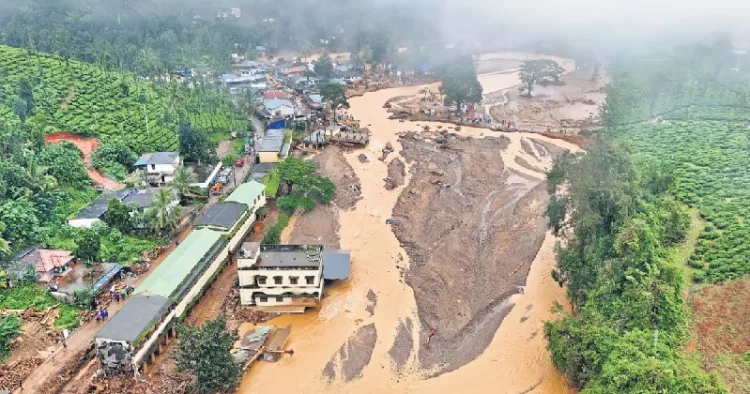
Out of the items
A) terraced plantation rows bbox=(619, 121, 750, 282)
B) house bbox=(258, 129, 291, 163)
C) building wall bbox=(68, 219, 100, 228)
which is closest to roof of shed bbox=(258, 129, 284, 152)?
house bbox=(258, 129, 291, 163)

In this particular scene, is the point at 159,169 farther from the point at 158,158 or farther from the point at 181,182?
the point at 181,182

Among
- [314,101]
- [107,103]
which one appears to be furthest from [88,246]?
[314,101]

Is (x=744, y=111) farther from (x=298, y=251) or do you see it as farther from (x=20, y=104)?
(x=20, y=104)

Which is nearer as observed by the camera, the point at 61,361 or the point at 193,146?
the point at 61,361

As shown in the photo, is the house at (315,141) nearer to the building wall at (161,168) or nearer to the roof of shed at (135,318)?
the building wall at (161,168)

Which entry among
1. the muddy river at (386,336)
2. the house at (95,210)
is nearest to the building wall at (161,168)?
the house at (95,210)

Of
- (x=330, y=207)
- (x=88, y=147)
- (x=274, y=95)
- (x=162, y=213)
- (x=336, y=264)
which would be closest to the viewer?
(x=336, y=264)

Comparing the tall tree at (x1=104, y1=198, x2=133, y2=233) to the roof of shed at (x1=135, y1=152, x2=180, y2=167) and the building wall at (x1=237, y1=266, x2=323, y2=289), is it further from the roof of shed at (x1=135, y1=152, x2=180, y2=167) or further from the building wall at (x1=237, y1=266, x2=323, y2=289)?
the building wall at (x1=237, y1=266, x2=323, y2=289)
